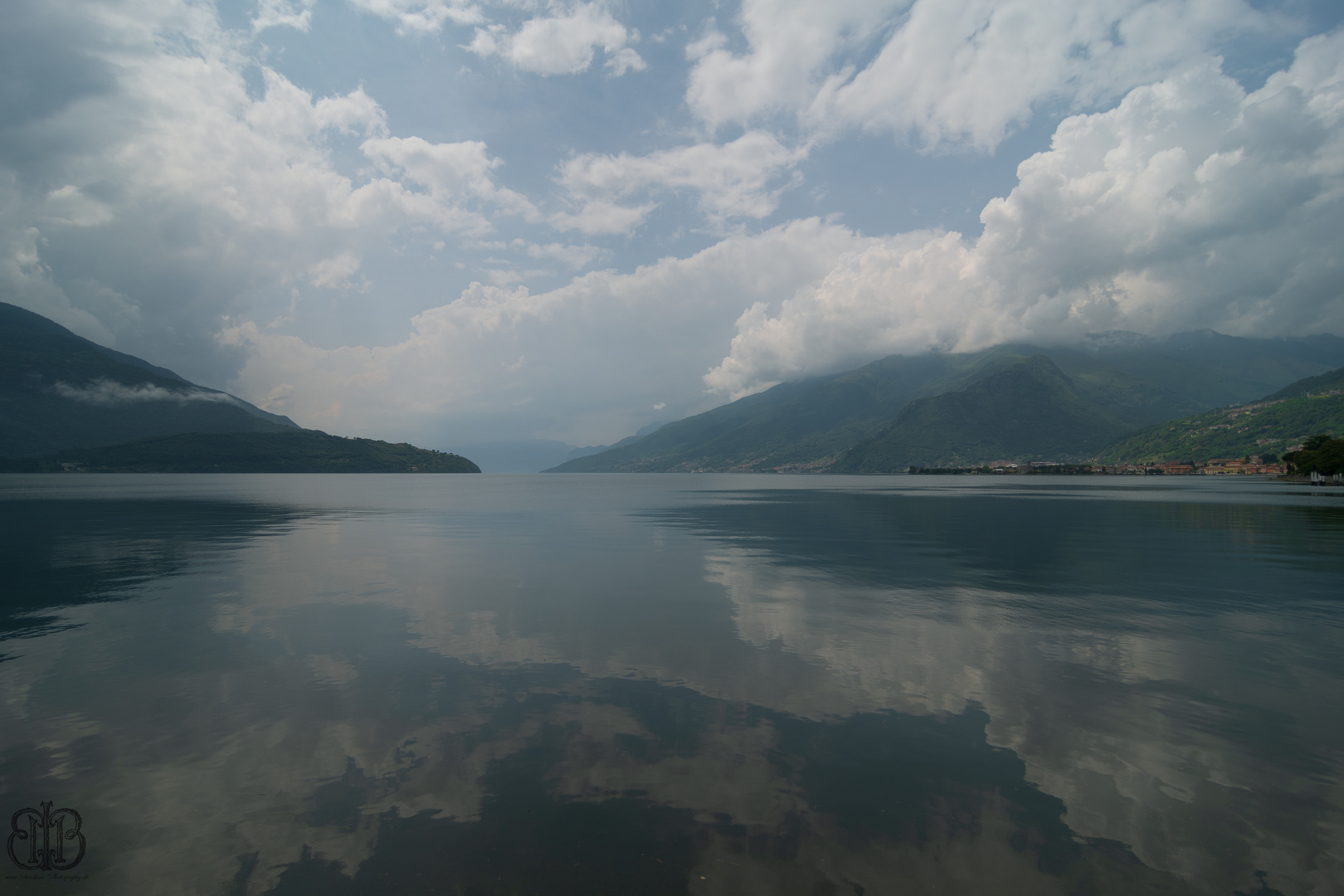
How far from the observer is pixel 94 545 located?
136 ft

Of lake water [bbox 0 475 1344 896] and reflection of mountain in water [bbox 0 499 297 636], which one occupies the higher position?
reflection of mountain in water [bbox 0 499 297 636]

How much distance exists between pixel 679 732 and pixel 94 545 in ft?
162

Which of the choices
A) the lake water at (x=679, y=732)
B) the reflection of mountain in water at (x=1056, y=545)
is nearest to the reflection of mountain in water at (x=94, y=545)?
the lake water at (x=679, y=732)

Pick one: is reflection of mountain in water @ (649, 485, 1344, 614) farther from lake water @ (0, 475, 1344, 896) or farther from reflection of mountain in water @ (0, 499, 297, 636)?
reflection of mountain in water @ (0, 499, 297, 636)

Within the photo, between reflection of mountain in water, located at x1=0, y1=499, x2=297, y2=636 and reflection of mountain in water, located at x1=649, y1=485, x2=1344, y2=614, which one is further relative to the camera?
reflection of mountain in water, located at x1=649, y1=485, x2=1344, y2=614

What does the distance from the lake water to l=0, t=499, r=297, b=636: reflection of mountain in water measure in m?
0.50

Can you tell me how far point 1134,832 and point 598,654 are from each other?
40.9 ft

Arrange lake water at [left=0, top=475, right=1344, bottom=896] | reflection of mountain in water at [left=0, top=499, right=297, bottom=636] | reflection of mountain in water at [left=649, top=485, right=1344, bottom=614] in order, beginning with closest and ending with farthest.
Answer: lake water at [left=0, top=475, right=1344, bottom=896]
reflection of mountain in water at [left=0, top=499, right=297, bottom=636]
reflection of mountain in water at [left=649, top=485, right=1344, bottom=614]

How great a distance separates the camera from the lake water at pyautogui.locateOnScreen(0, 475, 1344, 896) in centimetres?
813

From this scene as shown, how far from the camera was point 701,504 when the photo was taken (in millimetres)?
96375

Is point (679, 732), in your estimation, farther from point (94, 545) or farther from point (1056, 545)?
point (94, 545)

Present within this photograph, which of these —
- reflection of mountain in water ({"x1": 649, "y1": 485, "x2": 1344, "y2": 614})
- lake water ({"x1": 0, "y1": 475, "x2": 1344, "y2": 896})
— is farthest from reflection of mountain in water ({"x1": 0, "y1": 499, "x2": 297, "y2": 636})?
reflection of mountain in water ({"x1": 649, "y1": 485, "x2": 1344, "y2": 614})

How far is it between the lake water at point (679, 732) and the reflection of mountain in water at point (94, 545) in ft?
1.65

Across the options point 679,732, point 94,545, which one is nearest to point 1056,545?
point 679,732
